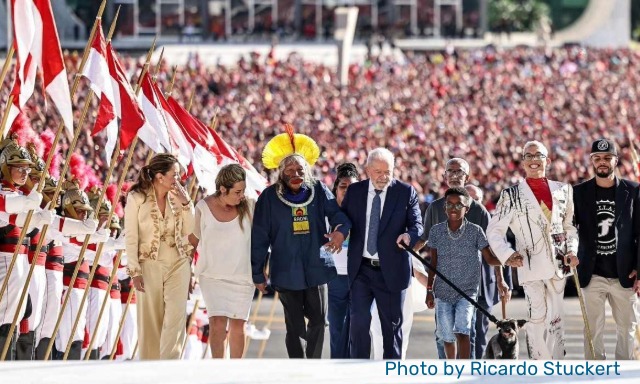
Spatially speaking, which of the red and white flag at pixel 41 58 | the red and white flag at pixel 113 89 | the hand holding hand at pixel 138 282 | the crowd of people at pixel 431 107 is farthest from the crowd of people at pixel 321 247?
the crowd of people at pixel 431 107

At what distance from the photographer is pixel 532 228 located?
13.6 metres

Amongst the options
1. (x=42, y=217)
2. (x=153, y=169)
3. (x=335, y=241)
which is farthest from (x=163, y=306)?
(x=335, y=241)

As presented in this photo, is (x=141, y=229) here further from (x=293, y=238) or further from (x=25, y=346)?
(x=25, y=346)

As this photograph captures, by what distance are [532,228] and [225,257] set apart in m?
2.27

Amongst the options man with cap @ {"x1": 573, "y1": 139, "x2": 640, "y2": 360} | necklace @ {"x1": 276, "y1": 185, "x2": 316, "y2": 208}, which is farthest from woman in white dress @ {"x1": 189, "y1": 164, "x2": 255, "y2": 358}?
man with cap @ {"x1": 573, "y1": 139, "x2": 640, "y2": 360}

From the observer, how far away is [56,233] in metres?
14.3

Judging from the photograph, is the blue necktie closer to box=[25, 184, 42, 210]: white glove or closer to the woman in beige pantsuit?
the woman in beige pantsuit

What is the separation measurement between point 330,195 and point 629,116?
103 ft

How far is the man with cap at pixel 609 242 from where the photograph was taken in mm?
13742

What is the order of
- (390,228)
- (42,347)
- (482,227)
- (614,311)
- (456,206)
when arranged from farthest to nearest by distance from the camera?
(42,347)
(482,227)
(614,311)
(456,206)
(390,228)

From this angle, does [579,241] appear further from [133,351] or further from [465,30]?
[465,30]

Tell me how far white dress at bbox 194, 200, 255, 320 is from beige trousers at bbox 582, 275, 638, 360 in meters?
2.59

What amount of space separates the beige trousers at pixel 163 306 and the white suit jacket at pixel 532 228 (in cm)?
230

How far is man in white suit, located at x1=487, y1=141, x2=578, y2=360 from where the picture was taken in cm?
1348
